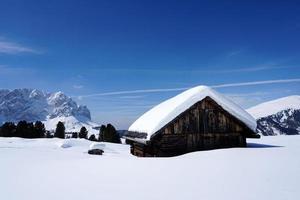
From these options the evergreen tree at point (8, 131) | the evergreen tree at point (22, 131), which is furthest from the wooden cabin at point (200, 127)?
the evergreen tree at point (8, 131)

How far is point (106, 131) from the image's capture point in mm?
67375

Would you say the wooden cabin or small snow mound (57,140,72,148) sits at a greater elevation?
the wooden cabin

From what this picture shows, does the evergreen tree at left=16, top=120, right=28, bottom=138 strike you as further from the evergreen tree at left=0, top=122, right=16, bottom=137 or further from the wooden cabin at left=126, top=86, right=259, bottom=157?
the wooden cabin at left=126, top=86, right=259, bottom=157

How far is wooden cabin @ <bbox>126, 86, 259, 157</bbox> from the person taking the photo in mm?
14328

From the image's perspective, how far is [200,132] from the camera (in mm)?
15039

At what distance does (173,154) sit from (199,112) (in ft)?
8.21

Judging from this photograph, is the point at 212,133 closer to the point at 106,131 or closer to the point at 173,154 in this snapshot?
the point at 173,154

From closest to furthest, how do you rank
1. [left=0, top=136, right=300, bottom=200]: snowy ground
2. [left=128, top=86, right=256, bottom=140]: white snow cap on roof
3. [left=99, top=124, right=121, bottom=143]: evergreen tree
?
[left=0, top=136, right=300, bottom=200]: snowy ground
[left=128, top=86, right=256, bottom=140]: white snow cap on roof
[left=99, top=124, right=121, bottom=143]: evergreen tree

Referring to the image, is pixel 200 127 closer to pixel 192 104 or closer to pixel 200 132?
pixel 200 132

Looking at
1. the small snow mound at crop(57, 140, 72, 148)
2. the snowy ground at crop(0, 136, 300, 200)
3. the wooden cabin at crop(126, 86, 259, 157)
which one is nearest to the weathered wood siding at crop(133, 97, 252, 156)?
the wooden cabin at crop(126, 86, 259, 157)

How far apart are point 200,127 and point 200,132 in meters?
0.25

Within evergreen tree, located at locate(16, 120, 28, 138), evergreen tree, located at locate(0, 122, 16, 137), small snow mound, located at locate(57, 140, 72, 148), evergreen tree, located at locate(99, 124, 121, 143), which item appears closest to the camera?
small snow mound, located at locate(57, 140, 72, 148)

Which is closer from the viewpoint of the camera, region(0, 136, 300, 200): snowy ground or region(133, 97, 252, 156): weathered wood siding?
region(0, 136, 300, 200): snowy ground

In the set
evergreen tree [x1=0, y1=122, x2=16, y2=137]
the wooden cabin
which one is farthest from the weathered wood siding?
evergreen tree [x1=0, y1=122, x2=16, y2=137]
